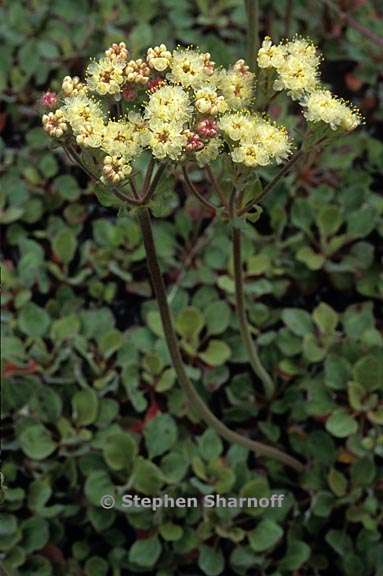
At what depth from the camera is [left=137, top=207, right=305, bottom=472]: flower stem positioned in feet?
4.92

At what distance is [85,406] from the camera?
80.0 inches

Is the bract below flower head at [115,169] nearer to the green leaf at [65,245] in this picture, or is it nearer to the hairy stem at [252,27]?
the hairy stem at [252,27]

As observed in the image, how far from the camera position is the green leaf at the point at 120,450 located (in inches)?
76.4

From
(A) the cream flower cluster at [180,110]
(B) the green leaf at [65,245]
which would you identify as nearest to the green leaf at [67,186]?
(B) the green leaf at [65,245]

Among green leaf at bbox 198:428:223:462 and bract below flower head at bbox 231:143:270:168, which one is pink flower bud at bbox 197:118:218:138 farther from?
green leaf at bbox 198:428:223:462

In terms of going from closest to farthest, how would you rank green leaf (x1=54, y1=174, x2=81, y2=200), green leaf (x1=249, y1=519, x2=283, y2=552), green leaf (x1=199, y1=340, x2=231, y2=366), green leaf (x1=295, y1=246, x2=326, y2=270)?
green leaf (x1=249, y1=519, x2=283, y2=552)
green leaf (x1=199, y1=340, x2=231, y2=366)
green leaf (x1=295, y1=246, x2=326, y2=270)
green leaf (x1=54, y1=174, x2=81, y2=200)

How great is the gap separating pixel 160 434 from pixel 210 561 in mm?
291

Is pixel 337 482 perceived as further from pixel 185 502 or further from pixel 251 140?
pixel 251 140

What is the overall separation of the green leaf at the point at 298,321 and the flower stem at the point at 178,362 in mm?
285

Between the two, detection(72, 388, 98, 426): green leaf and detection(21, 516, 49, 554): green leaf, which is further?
detection(72, 388, 98, 426): green leaf

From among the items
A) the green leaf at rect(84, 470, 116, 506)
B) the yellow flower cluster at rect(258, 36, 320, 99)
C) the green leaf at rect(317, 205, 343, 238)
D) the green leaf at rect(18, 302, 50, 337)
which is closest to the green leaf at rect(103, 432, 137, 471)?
the green leaf at rect(84, 470, 116, 506)

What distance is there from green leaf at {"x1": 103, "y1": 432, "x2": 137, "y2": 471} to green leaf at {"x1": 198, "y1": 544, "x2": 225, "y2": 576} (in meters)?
0.24

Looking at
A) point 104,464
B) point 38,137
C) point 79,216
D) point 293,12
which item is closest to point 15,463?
point 104,464

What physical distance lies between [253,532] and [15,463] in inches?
21.5
